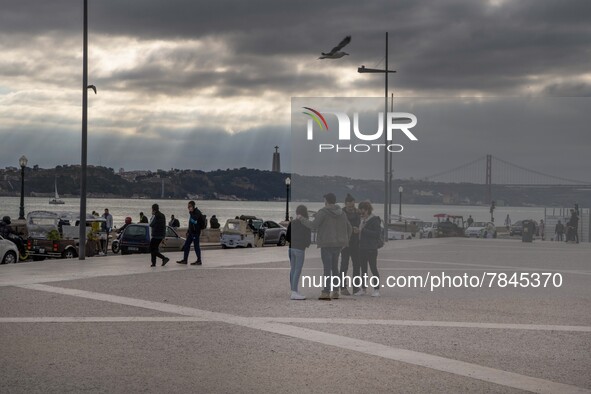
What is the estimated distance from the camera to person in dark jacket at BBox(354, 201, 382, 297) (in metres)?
15.1

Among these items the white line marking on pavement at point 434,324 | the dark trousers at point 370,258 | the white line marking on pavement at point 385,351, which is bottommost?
the white line marking on pavement at point 385,351

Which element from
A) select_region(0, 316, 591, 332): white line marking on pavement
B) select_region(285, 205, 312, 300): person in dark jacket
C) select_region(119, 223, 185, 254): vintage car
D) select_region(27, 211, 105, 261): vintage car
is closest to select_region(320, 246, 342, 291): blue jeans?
select_region(285, 205, 312, 300): person in dark jacket

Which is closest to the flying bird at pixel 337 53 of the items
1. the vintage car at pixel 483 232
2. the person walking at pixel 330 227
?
the person walking at pixel 330 227

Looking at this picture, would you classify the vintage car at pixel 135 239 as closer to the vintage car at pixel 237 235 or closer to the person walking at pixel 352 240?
the vintage car at pixel 237 235

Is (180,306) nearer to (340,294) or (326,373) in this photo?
(340,294)

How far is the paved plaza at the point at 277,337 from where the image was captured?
7637mm

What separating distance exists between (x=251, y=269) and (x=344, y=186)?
5013 millimetres

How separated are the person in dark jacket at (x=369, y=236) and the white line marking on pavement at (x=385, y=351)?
12.9 ft

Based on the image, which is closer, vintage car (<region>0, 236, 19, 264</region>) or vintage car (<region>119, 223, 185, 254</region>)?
vintage car (<region>0, 236, 19, 264</region>)

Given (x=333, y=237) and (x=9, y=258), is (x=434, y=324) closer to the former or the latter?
(x=333, y=237)

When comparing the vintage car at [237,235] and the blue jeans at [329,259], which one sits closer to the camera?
the blue jeans at [329,259]

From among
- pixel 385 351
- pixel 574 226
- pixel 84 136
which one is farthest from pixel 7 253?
pixel 574 226

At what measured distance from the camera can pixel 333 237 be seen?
1406 cm

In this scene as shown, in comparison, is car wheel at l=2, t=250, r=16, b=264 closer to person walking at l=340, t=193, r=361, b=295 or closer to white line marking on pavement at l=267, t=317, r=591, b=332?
person walking at l=340, t=193, r=361, b=295
